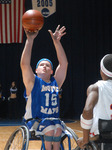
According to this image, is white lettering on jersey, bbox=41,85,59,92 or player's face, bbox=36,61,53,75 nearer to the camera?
white lettering on jersey, bbox=41,85,59,92

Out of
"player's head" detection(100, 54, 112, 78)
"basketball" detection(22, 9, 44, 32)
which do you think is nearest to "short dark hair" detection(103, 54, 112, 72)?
"player's head" detection(100, 54, 112, 78)

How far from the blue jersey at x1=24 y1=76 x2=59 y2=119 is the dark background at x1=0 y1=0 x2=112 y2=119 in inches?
310

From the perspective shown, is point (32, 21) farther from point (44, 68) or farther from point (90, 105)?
point (90, 105)

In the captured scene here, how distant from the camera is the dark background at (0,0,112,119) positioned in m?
11.3

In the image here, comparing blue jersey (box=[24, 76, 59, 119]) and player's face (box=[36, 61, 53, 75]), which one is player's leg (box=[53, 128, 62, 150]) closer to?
blue jersey (box=[24, 76, 59, 119])

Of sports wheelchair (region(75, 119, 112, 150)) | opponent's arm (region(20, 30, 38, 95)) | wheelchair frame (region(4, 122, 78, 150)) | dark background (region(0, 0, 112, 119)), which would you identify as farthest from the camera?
dark background (region(0, 0, 112, 119))

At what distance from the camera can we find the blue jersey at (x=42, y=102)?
3.30m

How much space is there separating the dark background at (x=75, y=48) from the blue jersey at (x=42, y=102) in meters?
7.88

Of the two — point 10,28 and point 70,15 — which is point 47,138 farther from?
point 70,15

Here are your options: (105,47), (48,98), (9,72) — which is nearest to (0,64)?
(9,72)

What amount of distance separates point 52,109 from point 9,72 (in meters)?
8.24

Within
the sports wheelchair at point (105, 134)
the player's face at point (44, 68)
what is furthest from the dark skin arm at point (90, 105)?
the player's face at point (44, 68)

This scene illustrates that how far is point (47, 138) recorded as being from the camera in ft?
10.4

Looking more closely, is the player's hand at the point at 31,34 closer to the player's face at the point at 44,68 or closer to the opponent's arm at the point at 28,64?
the opponent's arm at the point at 28,64
